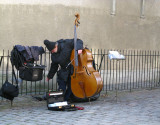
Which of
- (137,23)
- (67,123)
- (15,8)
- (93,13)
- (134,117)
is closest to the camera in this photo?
(67,123)

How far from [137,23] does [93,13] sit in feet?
6.81

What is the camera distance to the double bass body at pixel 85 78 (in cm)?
622

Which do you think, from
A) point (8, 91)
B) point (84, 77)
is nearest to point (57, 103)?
point (84, 77)

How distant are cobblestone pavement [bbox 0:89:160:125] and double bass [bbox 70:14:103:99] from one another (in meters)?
0.39

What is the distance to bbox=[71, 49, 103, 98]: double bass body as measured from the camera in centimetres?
622

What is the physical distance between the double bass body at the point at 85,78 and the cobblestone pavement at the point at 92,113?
0.38m

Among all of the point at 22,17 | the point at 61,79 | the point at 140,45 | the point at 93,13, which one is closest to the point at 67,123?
the point at 61,79

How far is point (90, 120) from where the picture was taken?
5.29 metres

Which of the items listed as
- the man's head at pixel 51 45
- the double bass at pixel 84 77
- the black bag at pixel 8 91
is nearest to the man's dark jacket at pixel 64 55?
the man's head at pixel 51 45

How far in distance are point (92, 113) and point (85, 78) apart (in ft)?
2.60

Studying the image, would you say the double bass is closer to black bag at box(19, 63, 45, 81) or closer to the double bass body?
the double bass body

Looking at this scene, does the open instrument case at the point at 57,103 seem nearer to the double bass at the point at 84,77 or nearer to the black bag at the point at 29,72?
the double bass at the point at 84,77

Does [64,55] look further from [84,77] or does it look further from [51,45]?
[84,77]

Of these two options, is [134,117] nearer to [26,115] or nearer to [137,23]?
[26,115]
